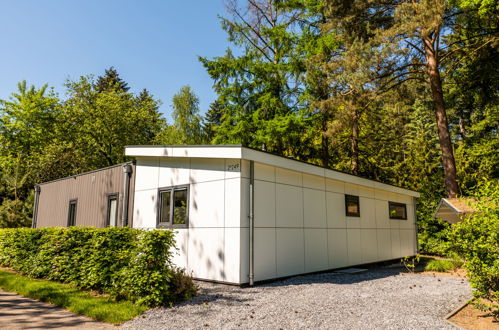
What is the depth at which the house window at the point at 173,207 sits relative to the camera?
29.2 feet

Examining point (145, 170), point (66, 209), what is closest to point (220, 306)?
point (145, 170)

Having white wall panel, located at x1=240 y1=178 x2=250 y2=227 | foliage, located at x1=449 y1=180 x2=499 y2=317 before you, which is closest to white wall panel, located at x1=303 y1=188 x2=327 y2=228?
white wall panel, located at x1=240 y1=178 x2=250 y2=227

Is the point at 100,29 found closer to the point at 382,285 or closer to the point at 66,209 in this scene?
the point at 66,209

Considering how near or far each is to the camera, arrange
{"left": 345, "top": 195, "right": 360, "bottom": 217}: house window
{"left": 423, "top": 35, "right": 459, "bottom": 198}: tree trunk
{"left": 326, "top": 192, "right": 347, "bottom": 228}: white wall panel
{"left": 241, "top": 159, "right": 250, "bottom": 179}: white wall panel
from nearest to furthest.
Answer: {"left": 241, "top": 159, "right": 250, "bottom": 179}: white wall panel, {"left": 326, "top": 192, "right": 347, "bottom": 228}: white wall panel, {"left": 345, "top": 195, "right": 360, "bottom": 217}: house window, {"left": 423, "top": 35, "right": 459, "bottom": 198}: tree trunk

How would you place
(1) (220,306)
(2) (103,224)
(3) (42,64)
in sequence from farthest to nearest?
(3) (42,64)
(2) (103,224)
(1) (220,306)

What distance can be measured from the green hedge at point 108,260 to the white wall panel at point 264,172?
8.69 feet

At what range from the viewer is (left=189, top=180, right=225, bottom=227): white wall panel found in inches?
315

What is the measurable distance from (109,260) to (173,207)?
2.71 m

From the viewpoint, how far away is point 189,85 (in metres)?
27.5

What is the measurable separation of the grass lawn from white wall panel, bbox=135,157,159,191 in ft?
11.5

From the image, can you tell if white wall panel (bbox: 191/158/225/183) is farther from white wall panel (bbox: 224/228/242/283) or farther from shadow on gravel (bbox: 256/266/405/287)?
shadow on gravel (bbox: 256/266/405/287)

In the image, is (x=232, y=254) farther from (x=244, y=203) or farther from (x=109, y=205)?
(x=109, y=205)

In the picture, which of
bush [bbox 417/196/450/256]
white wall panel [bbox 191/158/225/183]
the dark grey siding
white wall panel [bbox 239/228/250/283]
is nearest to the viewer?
white wall panel [bbox 239/228/250/283]

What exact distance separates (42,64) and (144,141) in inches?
541
